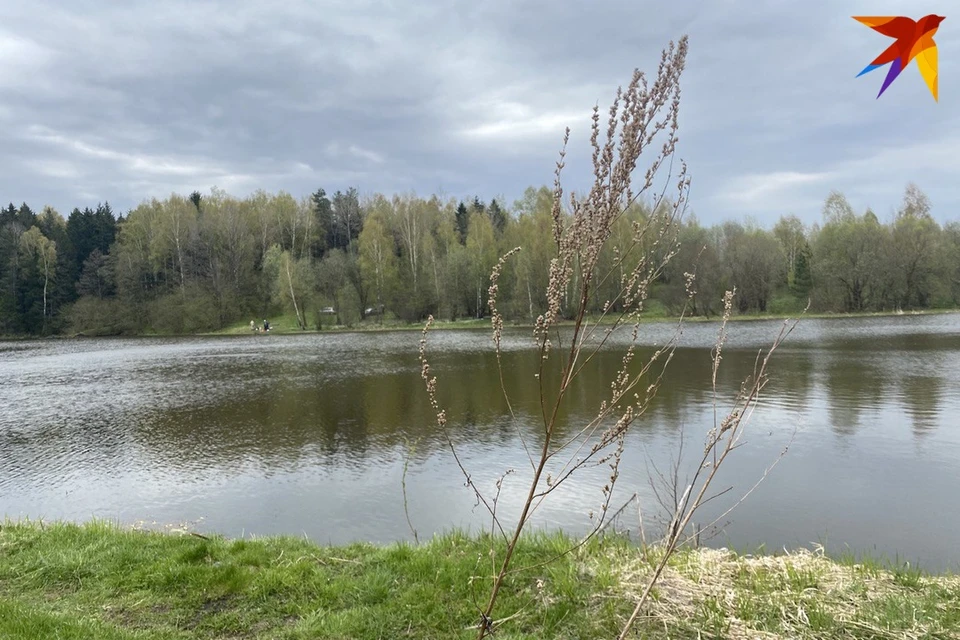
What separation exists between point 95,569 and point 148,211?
254ft

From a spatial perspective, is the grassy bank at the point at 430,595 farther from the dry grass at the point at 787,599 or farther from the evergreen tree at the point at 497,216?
the evergreen tree at the point at 497,216

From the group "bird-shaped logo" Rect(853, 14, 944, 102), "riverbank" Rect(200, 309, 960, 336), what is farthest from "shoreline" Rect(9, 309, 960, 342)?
"bird-shaped logo" Rect(853, 14, 944, 102)

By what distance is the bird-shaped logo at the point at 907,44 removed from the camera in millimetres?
2170

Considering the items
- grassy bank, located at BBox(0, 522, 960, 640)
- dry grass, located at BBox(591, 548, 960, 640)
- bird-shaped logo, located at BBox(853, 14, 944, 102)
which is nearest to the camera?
bird-shaped logo, located at BBox(853, 14, 944, 102)

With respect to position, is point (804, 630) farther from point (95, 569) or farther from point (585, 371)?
point (585, 371)

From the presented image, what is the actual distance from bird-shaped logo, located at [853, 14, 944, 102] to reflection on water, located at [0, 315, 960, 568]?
5709 mm

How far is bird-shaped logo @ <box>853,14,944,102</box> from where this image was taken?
2.17m

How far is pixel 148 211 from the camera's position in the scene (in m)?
70.6

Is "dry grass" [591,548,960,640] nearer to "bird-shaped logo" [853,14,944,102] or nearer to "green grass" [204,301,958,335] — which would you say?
"bird-shaped logo" [853,14,944,102]

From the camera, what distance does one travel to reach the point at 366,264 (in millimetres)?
58938

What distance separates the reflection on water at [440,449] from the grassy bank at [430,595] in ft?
8.21

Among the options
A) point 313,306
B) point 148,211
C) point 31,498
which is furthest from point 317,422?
point 148,211

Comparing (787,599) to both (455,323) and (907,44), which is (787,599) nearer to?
(907,44)

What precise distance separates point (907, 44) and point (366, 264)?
5844 cm
